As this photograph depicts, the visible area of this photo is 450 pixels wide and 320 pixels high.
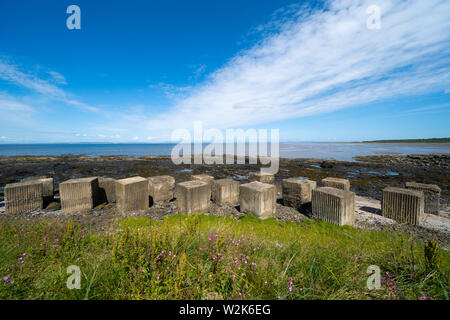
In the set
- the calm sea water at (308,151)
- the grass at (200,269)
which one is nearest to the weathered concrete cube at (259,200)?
the grass at (200,269)

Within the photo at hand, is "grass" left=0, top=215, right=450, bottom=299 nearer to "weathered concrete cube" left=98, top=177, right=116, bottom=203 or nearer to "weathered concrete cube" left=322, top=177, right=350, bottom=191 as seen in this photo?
"weathered concrete cube" left=322, top=177, right=350, bottom=191

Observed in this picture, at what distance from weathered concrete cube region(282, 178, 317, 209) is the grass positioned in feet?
12.6

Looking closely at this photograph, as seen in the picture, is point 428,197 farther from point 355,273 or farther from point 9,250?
point 9,250

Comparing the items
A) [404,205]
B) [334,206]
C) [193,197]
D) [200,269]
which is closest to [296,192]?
[334,206]

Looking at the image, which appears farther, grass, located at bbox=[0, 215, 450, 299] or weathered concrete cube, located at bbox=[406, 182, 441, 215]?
weathered concrete cube, located at bbox=[406, 182, 441, 215]

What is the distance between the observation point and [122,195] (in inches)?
256

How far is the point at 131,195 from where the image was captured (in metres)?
6.66

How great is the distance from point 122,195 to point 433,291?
790 cm

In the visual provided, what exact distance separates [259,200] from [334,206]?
97.3 inches

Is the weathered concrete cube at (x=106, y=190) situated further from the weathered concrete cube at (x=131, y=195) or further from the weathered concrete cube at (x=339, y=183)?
the weathered concrete cube at (x=339, y=183)

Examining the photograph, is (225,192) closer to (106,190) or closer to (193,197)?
(193,197)

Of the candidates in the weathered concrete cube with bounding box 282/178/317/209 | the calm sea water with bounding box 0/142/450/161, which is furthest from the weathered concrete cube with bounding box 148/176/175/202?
the calm sea water with bounding box 0/142/450/161

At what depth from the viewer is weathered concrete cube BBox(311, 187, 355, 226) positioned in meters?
5.71

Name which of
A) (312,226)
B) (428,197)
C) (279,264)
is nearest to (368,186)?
(428,197)
